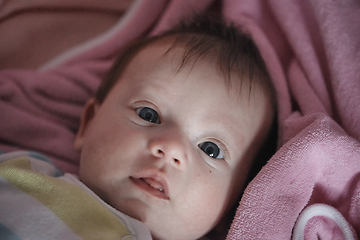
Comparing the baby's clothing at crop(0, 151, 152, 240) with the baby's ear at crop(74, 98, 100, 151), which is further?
the baby's ear at crop(74, 98, 100, 151)

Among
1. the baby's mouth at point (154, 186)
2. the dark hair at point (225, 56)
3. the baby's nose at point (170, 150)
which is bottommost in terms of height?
the baby's mouth at point (154, 186)

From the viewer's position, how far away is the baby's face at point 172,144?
75 cm

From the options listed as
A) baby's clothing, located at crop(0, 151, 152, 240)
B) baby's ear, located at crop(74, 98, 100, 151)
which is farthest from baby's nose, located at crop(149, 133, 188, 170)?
baby's ear, located at crop(74, 98, 100, 151)

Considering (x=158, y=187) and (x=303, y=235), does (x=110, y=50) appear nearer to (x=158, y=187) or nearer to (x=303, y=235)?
(x=158, y=187)

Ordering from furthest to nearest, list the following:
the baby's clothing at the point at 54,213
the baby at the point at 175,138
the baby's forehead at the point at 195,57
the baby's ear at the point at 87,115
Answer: the baby's ear at the point at 87,115 → the baby's forehead at the point at 195,57 → the baby at the point at 175,138 → the baby's clothing at the point at 54,213

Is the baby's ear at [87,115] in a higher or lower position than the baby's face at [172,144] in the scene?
higher

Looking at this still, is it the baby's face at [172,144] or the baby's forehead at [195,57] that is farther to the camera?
the baby's forehead at [195,57]

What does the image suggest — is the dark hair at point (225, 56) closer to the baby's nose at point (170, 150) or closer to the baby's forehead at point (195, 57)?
the baby's forehead at point (195, 57)

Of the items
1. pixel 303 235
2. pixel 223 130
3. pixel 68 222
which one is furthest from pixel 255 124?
pixel 68 222

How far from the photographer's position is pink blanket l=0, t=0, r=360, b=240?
824mm

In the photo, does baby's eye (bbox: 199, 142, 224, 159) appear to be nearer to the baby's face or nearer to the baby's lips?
the baby's face

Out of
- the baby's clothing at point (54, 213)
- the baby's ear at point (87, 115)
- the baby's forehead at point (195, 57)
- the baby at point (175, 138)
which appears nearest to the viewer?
the baby's clothing at point (54, 213)

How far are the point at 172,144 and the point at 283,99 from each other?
1.42 ft

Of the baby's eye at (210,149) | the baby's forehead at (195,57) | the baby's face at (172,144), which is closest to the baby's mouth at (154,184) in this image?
the baby's face at (172,144)
